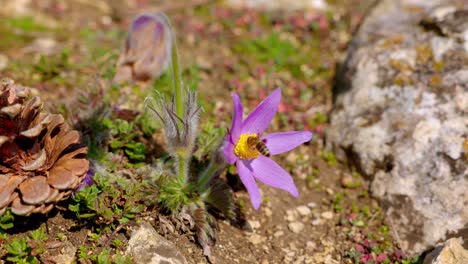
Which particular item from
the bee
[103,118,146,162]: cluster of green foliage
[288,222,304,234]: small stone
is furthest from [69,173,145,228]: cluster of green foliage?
[288,222,304,234]: small stone

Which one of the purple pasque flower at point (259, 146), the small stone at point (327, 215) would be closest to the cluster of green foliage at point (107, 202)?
the purple pasque flower at point (259, 146)

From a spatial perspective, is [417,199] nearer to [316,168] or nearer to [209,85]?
[316,168]

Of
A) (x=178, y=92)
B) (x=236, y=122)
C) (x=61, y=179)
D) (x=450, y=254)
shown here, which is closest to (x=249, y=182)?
(x=236, y=122)

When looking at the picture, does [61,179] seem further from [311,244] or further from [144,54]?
[144,54]

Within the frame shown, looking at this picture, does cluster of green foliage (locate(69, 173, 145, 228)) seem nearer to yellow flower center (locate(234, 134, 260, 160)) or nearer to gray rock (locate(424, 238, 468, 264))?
yellow flower center (locate(234, 134, 260, 160))

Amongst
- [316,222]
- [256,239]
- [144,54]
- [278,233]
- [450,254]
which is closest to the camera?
[450,254]

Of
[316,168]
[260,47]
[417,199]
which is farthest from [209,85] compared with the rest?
[417,199]
